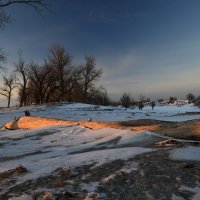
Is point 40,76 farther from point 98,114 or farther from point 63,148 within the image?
point 63,148

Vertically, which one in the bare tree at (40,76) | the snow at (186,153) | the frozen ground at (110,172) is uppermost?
the bare tree at (40,76)

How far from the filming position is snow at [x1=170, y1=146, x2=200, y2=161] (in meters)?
4.26

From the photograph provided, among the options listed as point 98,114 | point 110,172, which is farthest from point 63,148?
point 98,114

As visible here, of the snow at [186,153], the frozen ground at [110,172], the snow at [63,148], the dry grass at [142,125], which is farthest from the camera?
the dry grass at [142,125]

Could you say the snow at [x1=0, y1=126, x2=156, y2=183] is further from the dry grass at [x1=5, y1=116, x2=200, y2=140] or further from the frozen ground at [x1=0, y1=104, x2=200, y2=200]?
the dry grass at [x1=5, y1=116, x2=200, y2=140]

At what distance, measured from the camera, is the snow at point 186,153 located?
426cm

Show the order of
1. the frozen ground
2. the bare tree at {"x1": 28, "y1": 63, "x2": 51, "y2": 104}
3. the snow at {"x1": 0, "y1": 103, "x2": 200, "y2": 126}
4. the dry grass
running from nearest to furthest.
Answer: the frozen ground < the dry grass < the snow at {"x1": 0, "y1": 103, "x2": 200, "y2": 126} < the bare tree at {"x1": 28, "y1": 63, "x2": 51, "y2": 104}

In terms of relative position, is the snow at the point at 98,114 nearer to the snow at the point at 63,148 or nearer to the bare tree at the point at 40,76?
the snow at the point at 63,148

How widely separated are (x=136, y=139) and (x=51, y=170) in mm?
2265

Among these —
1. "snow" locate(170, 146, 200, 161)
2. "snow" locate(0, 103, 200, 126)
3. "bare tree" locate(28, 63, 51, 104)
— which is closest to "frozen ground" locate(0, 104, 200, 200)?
"snow" locate(170, 146, 200, 161)

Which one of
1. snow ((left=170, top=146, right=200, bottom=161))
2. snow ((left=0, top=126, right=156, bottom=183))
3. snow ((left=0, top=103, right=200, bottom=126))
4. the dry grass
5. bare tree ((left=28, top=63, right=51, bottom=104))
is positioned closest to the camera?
snow ((left=170, top=146, right=200, bottom=161))

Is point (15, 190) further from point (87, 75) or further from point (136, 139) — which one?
point (87, 75)

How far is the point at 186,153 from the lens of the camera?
176 inches

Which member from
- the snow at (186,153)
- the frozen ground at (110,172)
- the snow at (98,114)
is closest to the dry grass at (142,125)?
the frozen ground at (110,172)
